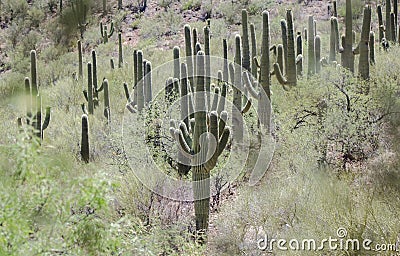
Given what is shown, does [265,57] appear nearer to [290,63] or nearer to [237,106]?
[290,63]

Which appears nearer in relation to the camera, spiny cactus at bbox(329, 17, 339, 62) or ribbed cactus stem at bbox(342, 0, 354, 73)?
ribbed cactus stem at bbox(342, 0, 354, 73)

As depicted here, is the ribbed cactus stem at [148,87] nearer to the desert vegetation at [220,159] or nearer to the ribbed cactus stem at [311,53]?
the desert vegetation at [220,159]

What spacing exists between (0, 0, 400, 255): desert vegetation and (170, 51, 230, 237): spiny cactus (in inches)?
1.0

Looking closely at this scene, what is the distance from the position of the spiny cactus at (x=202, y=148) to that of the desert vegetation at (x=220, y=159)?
3 cm

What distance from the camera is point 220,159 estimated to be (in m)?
12.2

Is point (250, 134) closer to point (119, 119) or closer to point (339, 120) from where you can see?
point (339, 120)

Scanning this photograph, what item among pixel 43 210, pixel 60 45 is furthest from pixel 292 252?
A: pixel 60 45

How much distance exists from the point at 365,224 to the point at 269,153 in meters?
5.54

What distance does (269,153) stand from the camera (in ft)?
41.4

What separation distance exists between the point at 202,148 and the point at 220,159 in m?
2.40

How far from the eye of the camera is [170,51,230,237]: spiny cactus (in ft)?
31.7

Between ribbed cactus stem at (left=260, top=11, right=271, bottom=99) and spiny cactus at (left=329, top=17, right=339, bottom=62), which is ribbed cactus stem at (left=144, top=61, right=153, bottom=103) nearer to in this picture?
ribbed cactus stem at (left=260, top=11, right=271, bottom=99)

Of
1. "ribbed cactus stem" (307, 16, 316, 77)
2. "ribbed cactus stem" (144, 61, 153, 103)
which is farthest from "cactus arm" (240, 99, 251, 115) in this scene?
"ribbed cactus stem" (144, 61, 153, 103)

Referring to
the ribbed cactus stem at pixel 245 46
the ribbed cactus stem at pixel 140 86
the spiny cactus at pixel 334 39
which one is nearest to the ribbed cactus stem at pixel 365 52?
the spiny cactus at pixel 334 39
